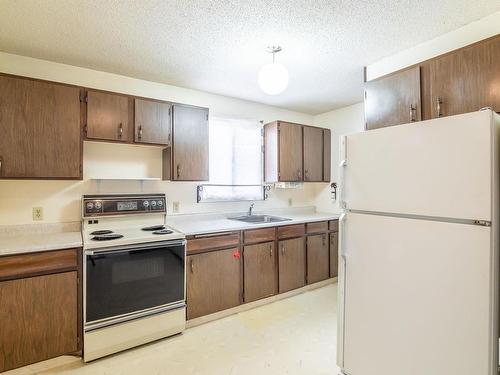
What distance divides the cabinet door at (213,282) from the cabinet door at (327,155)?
1971 mm

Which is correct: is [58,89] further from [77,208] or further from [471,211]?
[471,211]

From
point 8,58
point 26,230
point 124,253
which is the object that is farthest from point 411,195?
point 8,58

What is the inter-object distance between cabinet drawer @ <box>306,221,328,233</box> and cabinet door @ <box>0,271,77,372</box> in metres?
2.47

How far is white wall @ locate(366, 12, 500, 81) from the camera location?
5.97 feet

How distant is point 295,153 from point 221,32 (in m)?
1.99

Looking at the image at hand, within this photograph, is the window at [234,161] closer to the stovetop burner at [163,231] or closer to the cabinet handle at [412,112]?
the stovetop burner at [163,231]

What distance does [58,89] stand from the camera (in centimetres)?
223

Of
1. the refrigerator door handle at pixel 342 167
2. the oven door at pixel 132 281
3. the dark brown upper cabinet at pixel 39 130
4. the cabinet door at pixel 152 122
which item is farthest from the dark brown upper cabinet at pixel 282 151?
the dark brown upper cabinet at pixel 39 130

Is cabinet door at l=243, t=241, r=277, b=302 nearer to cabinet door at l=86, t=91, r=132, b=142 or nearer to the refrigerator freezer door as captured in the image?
the refrigerator freezer door

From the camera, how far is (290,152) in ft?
11.9

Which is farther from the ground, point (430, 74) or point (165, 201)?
point (430, 74)

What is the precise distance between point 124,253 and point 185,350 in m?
0.92

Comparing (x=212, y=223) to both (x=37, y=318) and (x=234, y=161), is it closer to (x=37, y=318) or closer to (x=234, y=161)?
(x=234, y=161)

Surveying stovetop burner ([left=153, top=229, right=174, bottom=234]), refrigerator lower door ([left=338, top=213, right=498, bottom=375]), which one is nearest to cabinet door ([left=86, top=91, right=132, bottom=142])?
stovetop burner ([left=153, top=229, right=174, bottom=234])
